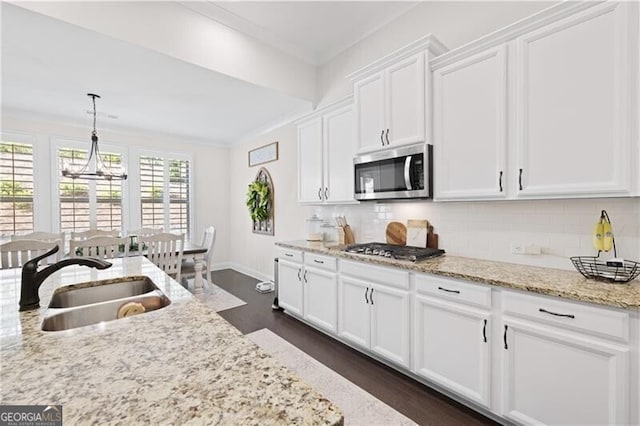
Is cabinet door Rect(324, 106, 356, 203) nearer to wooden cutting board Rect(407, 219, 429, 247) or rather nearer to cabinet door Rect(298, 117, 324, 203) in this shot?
cabinet door Rect(298, 117, 324, 203)

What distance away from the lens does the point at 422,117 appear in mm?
2373

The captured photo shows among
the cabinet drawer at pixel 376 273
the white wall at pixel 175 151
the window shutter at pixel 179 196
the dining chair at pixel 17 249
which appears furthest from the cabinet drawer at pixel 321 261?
the window shutter at pixel 179 196

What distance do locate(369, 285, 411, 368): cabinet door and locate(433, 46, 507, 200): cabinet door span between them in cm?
93

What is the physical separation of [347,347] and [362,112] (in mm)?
2340

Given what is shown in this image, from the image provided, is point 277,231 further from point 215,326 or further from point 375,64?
point 215,326

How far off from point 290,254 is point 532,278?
7.69 feet

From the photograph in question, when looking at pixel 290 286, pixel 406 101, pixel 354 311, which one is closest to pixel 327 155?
pixel 406 101

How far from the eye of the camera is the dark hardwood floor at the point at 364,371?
1.89 metres

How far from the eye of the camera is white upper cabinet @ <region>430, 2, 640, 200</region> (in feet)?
5.20

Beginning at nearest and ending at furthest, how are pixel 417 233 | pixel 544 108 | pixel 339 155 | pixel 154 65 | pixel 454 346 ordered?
1. pixel 544 108
2. pixel 454 346
3. pixel 417 233
4. pixel 154 65
5. pixel 339 155

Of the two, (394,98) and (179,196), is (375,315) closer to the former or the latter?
(394,98)

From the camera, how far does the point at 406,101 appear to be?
8.13ft

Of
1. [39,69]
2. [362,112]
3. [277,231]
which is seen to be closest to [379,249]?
[362,112]

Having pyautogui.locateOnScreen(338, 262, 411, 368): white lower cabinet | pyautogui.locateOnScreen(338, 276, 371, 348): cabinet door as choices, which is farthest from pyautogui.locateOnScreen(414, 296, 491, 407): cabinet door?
pyautogui.locateOnScreen(338, 276, 371, 348): cabinet door
